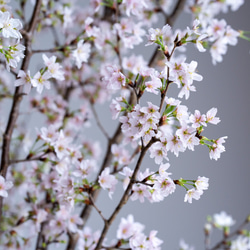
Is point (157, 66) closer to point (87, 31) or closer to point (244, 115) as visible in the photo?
point (87, 31)

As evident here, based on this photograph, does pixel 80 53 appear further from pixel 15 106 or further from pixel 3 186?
pixel 3 186

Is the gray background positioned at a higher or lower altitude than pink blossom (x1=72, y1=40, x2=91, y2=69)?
lower

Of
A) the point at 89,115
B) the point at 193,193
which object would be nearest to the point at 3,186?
the point at 193,193

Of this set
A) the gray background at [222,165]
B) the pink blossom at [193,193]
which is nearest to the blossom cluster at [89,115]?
the pink blossom at [193,193]

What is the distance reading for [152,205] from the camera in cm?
176

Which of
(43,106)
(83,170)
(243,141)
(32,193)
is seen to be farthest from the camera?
(243,141)

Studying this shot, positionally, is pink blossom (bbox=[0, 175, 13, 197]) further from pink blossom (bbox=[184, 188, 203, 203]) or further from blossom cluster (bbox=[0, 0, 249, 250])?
pink blossom (bbox=[184, 188, 203, 203])

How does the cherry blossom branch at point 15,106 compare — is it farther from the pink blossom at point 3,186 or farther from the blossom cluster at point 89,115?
the pink blossom at point 3,186

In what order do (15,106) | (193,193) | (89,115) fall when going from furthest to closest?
(89,115)
(15,106)
(193,193)

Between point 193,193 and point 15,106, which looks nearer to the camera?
point 193,193

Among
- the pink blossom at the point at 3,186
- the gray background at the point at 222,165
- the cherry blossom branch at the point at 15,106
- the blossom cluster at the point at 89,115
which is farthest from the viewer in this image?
the gray background at the point at 222,165

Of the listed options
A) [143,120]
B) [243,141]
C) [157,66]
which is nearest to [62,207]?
[143,120]

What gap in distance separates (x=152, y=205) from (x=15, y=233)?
32.7 inches

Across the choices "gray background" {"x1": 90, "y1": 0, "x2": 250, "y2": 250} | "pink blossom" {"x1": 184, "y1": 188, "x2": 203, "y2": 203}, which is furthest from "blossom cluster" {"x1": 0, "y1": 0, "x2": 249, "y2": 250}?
"gray background" {"x1": 90, "y1": 0, "x2": 250, "y2": 250}
